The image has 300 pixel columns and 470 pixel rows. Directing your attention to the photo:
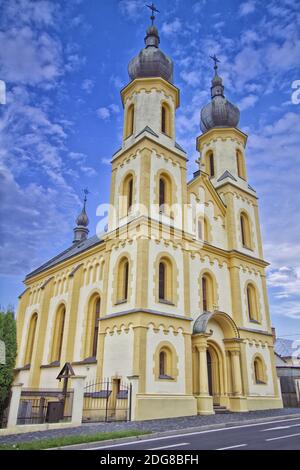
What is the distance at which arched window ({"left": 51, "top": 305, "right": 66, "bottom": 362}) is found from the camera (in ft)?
81.1

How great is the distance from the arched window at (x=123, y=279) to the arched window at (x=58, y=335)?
8257mm

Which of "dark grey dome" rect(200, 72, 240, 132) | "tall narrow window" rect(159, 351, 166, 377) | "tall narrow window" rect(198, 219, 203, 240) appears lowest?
"tall narrow window" rect(159, 351, 166, 377)

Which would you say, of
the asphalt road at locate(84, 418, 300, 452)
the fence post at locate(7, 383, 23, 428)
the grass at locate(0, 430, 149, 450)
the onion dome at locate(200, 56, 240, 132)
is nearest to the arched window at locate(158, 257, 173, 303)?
the asphalt road at locate(84, 418, 300, 452)

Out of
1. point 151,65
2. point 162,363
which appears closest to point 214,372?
point 162,363

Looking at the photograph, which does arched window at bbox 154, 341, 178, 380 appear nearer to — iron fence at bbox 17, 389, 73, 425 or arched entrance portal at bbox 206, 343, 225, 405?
arched entrance portal at bbox 206, 343, 225, 405

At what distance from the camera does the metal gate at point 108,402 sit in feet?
50.4

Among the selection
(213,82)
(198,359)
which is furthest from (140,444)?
(213,82)

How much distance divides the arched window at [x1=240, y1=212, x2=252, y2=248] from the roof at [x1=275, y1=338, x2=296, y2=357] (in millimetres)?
23604

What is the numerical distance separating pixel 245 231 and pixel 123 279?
34.0ft

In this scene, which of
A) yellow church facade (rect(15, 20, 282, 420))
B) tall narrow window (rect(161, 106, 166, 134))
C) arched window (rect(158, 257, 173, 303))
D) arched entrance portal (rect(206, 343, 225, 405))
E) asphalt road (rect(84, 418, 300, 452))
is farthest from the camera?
tall narrow window (rect(161, 106, 166, 134))

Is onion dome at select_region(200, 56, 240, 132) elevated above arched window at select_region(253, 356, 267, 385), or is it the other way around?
onion dome at select_region(200, 56, 240, 132)

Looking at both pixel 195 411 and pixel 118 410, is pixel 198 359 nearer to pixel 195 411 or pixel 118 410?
pixel 195 411

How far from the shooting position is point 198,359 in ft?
Answer: 60.5

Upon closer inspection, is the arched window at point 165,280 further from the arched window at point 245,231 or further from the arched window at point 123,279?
the arched window at point 245,231
